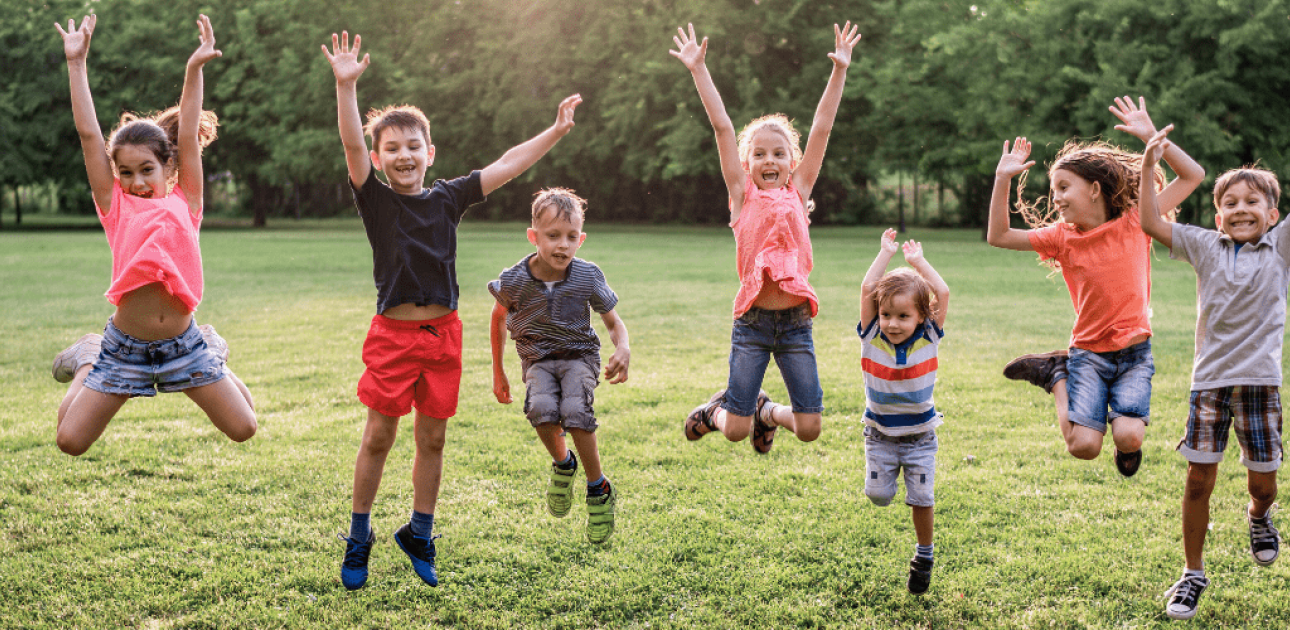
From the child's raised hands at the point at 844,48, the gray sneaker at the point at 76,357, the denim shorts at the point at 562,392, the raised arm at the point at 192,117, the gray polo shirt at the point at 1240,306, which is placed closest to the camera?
the gray polo shirt at the point at 1240,306

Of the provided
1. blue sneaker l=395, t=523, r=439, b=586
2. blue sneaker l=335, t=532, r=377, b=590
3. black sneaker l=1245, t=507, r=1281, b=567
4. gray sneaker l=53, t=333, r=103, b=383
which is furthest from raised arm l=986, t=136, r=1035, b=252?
gray sneaker l=53, t=333, r=103, b=383

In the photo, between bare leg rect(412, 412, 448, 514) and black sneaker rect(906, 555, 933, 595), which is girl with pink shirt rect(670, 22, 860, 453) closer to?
black sneaker rect(906, 555, 933, 595)

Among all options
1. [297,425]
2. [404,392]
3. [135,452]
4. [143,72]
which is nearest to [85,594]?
[404,392]

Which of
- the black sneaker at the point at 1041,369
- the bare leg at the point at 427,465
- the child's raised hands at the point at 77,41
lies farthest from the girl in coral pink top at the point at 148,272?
the black sneaker at the point at 1041,369

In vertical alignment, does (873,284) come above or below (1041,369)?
above

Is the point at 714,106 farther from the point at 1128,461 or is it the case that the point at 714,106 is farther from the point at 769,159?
the point at 1128,461

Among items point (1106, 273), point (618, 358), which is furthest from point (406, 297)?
point (1106, 273)

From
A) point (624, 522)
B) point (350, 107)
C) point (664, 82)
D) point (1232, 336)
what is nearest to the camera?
point (350, 107)

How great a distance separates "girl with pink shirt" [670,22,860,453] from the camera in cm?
507

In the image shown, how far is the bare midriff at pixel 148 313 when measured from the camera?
480 cm

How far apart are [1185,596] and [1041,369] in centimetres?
130

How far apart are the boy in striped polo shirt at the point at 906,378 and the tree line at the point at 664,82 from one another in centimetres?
2302

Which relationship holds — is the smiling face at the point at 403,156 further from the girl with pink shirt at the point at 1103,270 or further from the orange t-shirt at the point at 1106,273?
the orange t-shirt at the point at 1106,273

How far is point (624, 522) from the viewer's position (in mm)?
5945
